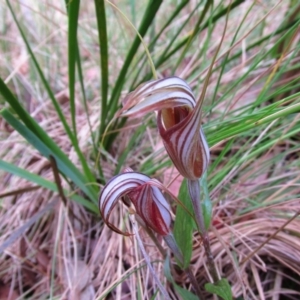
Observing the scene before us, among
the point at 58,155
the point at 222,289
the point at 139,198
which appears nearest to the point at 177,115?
the point at 139,198

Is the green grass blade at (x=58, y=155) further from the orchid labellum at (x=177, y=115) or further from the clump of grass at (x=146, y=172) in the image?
the orchid labellum at (x=177, y=115)

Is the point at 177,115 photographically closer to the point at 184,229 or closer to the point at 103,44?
the point at 184,229

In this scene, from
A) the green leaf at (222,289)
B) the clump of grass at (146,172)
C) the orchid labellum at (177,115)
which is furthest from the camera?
the clump of grass at (146,172)

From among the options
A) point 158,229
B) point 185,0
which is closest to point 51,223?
point 158,229

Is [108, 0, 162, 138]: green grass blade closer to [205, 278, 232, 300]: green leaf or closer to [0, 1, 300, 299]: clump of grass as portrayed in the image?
[0, 1, 300, 299]: clump of grass

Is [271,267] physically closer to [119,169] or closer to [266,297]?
[266,297]

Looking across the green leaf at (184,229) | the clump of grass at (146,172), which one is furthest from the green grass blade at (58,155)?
the green leaf at (184,229)

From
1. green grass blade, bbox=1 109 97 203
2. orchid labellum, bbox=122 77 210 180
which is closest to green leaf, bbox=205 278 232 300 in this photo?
orchid labellum, bbox=122 77 210 180
